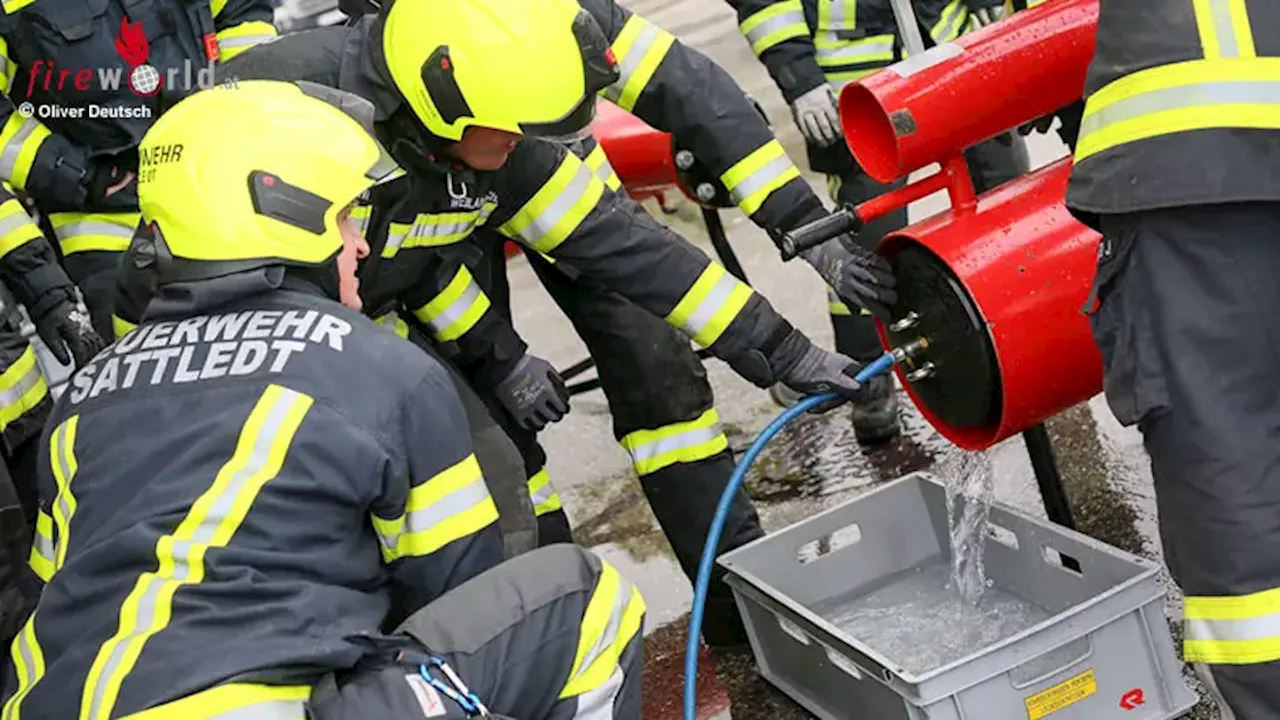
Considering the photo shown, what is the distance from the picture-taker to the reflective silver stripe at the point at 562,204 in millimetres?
2910

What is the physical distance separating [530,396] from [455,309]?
0.26 metres

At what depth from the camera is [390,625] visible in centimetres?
231

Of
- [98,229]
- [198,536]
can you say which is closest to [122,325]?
[198,536]

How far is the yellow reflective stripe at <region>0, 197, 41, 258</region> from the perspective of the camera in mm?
3402

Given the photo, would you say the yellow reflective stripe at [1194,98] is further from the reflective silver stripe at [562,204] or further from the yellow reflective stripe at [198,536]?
the reflective silver stripe at [562,204]

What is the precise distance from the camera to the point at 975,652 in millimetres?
2457

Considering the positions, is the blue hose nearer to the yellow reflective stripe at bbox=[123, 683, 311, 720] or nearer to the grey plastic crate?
the grey plastic crate

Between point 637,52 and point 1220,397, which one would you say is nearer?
point 1220,397

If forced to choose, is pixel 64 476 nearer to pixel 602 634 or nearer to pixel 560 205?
pixel 602 634

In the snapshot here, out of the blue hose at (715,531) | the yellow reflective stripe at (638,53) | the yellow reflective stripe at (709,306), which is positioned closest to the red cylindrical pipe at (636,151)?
the yellow reflective stripe at (638,53)

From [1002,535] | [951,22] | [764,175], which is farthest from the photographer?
[951,22]

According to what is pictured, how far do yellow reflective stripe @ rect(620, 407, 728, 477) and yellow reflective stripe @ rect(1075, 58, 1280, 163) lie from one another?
1.51 metres

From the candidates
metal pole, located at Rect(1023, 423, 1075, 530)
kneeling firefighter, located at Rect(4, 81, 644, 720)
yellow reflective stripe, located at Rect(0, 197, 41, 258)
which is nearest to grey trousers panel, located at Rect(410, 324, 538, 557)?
kneeling firefighter, located at Rect(4, 81, 644, 720)

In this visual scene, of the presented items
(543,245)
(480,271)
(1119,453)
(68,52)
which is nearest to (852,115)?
(543,245)
